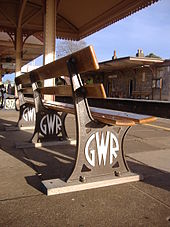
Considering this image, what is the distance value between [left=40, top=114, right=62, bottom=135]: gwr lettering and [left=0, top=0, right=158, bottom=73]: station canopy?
5668 millimetres

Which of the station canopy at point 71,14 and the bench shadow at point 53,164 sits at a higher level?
the station canopy at point 71,14

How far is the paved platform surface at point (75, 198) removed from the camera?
1.79 metres

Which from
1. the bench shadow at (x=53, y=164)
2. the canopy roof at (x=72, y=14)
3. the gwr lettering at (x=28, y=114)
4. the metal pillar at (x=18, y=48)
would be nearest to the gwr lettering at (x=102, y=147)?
the bench shadow at (x=53, y=164)

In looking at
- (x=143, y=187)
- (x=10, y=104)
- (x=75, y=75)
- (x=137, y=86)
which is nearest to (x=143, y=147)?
(x=143, y=187)

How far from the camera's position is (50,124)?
408cm

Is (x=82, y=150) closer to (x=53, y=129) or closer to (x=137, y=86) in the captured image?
(x=53, y=129)

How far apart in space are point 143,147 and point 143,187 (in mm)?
1658

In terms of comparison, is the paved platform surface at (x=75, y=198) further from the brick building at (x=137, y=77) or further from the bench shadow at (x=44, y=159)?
the brick building at (x=137, y=77)

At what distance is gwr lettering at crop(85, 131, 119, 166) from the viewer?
242 centimetres

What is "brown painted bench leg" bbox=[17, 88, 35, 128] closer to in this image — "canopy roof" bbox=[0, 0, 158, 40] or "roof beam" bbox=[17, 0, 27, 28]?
"canopy roof" bbox=[0, 0, 158, 40]

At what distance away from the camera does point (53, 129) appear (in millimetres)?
4125

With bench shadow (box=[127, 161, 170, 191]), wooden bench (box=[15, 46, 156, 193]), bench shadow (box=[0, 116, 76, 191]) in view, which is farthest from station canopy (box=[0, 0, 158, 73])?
wooden bench (box=[15, 46, 156, 193])

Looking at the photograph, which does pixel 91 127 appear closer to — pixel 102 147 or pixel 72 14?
pixel 102 147

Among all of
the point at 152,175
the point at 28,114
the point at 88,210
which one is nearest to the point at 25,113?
the point at 28,114
